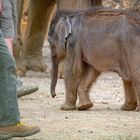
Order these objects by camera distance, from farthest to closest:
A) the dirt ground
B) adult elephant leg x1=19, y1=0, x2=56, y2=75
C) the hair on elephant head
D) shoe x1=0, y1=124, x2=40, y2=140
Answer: adult elephant leg x1=19, y1=0, x2=56, y2=75 < the hair on elephant head < the dirt ground < shoe x1=0, y1=124, x2=40, y2=140

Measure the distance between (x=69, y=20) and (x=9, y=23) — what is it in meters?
0.73

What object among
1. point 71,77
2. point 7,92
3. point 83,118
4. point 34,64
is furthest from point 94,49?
point 34,64

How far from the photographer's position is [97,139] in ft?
23.0

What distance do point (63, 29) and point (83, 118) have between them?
4.22ft

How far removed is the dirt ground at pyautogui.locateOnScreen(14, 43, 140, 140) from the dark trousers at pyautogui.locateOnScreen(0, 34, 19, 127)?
1.09 feet

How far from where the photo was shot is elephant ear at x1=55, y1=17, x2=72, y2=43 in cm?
912

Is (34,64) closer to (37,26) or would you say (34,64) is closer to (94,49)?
(37,26)

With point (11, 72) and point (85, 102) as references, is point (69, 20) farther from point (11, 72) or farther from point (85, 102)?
point (11, 72)

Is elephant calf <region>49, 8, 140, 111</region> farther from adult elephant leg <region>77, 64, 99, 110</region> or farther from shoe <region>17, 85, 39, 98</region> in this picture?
shoe <region>17, 85, 39, 98</region>

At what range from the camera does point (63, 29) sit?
9.19m

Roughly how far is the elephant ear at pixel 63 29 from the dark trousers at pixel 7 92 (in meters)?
2.31

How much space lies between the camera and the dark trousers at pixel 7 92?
22.3ft

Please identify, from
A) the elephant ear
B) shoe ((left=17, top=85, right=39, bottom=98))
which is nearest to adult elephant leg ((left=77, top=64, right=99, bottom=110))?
the elephant ear

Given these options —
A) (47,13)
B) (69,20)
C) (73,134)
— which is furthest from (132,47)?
(47,13)
